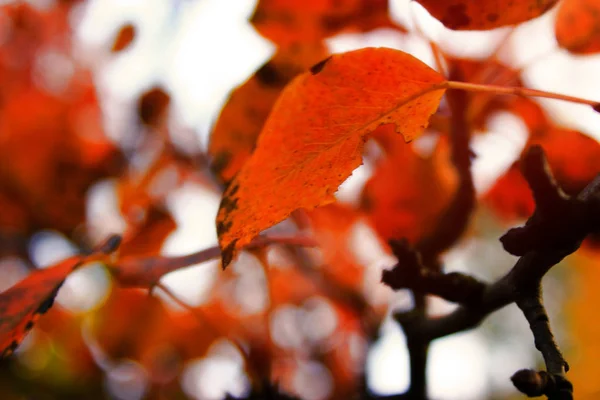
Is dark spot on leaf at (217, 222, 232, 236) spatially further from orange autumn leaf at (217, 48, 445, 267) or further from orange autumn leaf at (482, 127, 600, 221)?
orange autumn leaf at (482, 127, 600, 221)

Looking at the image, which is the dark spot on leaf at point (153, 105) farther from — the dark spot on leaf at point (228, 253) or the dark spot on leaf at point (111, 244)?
the dark spot on leaf at point (228, 253)

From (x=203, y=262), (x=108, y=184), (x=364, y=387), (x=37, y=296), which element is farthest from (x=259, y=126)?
(x=108, y=184)

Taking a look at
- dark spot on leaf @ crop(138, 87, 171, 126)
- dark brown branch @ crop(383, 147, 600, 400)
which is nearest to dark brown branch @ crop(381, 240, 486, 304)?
dark brown branch @ crop(383, 147, 600, 400)

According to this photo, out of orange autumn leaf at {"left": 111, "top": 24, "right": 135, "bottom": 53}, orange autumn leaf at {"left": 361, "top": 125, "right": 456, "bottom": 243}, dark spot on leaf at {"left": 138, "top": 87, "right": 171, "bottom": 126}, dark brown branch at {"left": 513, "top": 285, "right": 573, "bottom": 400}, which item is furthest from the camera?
dark spot on leaf at {"left": 138, "top": 87, "right": 171, "bottom": 126}

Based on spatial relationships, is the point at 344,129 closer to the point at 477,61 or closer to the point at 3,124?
the point at 477,61

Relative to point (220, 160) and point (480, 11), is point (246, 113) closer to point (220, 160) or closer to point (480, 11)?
point (220, 160)

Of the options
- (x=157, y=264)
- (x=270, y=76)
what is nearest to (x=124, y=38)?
(x=270, y=76)
